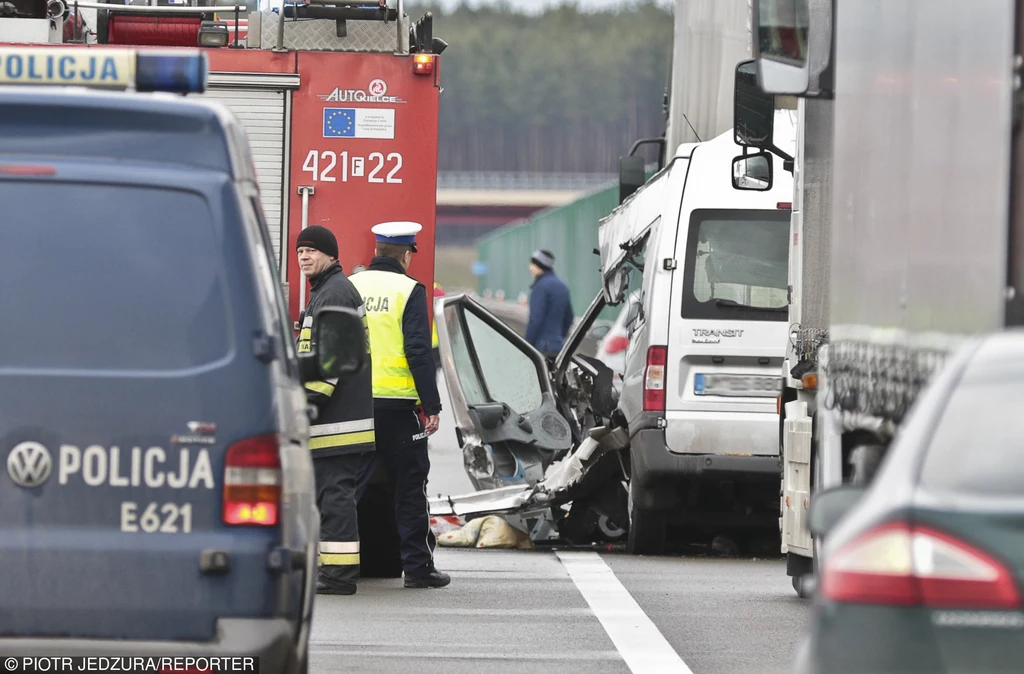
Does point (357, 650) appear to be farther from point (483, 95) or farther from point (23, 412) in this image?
point (483, 95)

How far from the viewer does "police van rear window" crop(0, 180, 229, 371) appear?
4.91 m

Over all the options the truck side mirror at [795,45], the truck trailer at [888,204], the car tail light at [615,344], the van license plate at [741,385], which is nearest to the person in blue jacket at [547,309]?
the car tail light at [615,344]

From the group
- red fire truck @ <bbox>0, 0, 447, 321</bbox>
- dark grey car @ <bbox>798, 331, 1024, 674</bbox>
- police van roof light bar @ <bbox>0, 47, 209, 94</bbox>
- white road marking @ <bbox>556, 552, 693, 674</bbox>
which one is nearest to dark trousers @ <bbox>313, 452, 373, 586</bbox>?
white road marking @ <bbox>556, 552, 693, 674</bbox>

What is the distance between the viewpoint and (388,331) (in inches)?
392

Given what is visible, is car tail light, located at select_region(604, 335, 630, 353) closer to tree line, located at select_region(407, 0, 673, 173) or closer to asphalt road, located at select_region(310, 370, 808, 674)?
asphalt road, located at select_region(310, 370, 808, 674)

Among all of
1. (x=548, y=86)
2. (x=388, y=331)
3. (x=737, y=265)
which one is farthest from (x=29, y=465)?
(x=548, y=86)

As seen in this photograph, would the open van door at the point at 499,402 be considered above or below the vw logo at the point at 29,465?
below

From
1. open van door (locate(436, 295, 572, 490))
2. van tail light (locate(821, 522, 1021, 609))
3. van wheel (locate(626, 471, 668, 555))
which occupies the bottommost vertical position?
van wheel (locate(626, 471, 668, 555))

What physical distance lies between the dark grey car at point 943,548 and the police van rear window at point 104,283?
178 cm

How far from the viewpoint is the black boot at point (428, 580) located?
10047 mm

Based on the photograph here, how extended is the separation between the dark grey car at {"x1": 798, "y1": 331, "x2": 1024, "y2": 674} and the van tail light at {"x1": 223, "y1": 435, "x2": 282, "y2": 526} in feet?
5.14

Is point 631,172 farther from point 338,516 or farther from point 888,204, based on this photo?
point 888,204

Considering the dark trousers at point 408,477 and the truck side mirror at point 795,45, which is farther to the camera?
the dark trousers at point 408,477

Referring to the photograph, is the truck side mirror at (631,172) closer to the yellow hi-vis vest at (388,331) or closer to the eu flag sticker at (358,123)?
the eu flag sticker at (358,123)
